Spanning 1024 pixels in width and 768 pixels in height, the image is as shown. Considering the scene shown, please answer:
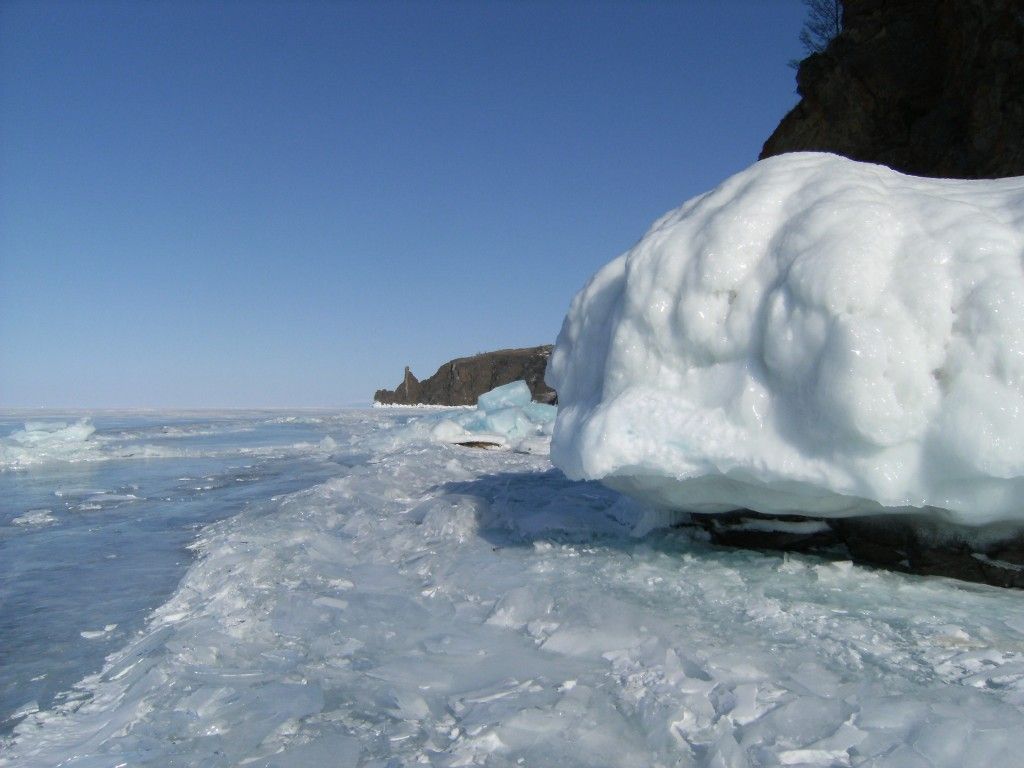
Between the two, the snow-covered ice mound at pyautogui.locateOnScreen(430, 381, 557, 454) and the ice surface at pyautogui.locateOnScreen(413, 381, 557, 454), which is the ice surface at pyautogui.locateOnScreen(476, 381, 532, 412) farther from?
the ice surface at pyautogui.locateOnScreen(413, 381, 557, 454)

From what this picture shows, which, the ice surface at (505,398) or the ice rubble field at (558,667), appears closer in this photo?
the ice rubble field at (558,667)

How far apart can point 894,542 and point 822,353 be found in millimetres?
1016

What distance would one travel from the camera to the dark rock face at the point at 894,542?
9.00 ft

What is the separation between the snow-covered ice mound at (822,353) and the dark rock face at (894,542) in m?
0.24

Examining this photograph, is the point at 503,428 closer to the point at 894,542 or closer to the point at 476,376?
the point at 894,542

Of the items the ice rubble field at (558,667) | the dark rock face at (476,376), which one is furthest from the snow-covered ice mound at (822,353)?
the dark rock face at (476,376)

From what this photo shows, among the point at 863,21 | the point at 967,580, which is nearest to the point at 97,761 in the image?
the point at 967,580

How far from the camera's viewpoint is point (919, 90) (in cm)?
1426

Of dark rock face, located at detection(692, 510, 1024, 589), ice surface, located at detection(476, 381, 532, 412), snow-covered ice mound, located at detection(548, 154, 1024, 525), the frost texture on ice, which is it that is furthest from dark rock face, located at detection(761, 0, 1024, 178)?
the frost texture on ice

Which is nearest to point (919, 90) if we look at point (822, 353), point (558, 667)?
point (822, 353)

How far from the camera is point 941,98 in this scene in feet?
45.0

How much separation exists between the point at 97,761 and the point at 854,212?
3.06m

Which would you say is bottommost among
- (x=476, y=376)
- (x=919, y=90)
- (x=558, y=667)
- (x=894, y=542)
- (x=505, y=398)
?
(x=558, y=667)

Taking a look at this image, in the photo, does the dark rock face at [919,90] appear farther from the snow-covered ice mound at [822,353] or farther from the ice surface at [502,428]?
the snow-covered ice mound at [822,353]
